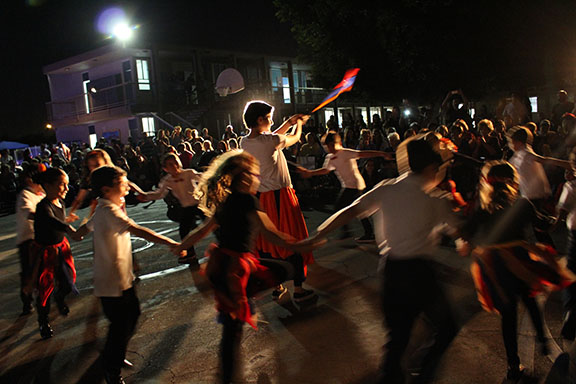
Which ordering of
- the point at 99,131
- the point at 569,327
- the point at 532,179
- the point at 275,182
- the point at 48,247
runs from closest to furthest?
the point at 569,327 → the point at 48,247 → the point at 275,182 → the point at 532,179 → the point at 99,131

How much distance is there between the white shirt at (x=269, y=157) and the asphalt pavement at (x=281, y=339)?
132cm

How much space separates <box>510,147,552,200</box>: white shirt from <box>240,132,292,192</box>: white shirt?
2.79 meters

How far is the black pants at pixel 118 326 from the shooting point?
135 inches

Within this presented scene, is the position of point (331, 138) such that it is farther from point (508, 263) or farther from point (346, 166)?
point (508, 263)

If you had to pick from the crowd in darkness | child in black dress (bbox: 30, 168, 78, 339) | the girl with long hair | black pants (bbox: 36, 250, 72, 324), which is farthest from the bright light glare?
the girl with long hair

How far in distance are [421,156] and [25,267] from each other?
4420 millimetres

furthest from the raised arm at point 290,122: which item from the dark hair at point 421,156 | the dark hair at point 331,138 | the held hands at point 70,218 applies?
the held hands at point 70,218

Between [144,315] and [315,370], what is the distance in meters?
2.31

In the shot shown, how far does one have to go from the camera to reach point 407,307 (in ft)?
9.36

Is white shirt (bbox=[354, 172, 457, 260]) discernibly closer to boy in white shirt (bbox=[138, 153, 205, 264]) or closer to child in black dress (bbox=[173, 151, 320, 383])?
child in black dress (bbox=[173, 151, 320, 383])

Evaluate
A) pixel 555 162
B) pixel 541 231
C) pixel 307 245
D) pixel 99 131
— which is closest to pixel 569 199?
pixel 541 231

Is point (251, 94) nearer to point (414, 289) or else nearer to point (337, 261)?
point (337, 261)

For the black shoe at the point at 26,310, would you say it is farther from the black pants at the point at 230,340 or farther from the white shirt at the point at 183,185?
the black pants at the point at 230,340

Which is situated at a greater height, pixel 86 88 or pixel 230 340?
pixel 86 88
